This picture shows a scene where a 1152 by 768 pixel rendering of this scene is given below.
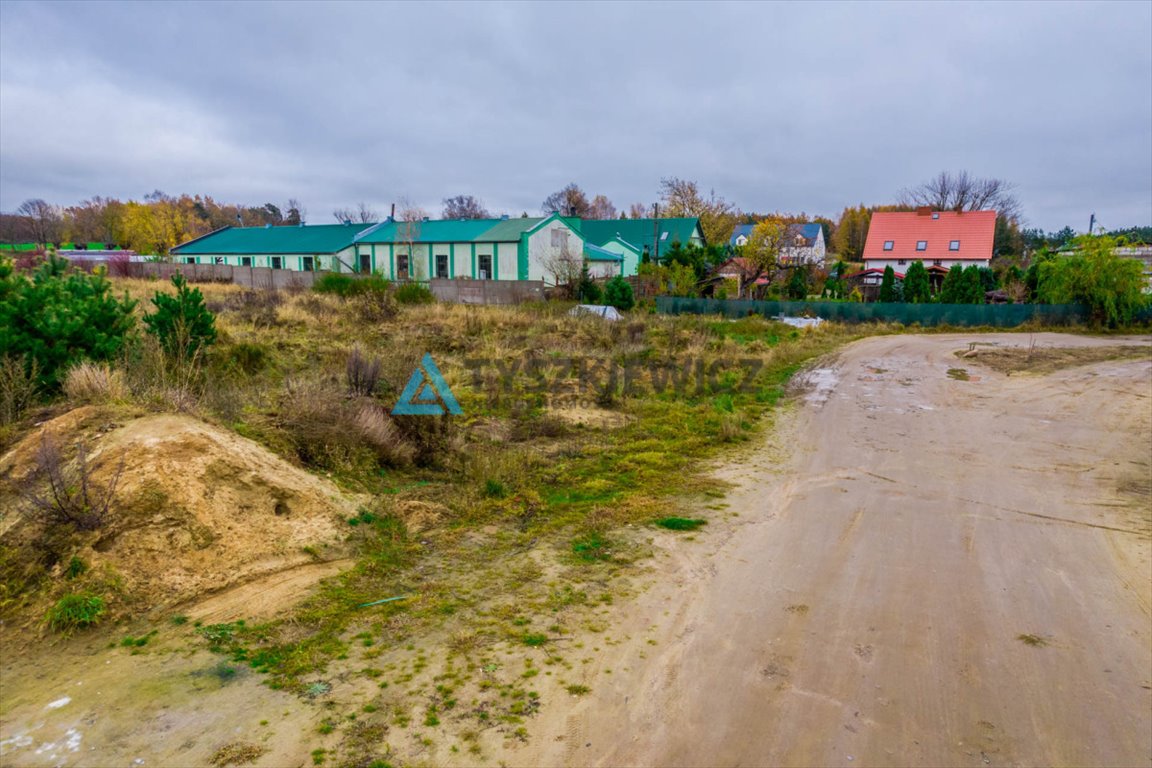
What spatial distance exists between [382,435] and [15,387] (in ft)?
13.8

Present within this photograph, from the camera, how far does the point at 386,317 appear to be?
22.7 metres

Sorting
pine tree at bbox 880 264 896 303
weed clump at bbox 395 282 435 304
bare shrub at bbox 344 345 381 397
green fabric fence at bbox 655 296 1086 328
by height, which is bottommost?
bare shrub at bbox 344 345 381 397

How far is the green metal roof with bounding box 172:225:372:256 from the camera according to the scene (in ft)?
143

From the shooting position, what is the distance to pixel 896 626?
5.15 metres

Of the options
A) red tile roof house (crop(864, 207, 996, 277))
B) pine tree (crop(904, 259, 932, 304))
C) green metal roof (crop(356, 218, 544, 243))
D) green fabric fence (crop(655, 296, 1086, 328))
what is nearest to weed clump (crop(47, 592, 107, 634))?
green fabric fence (crop(655, 296, 1086, 328))

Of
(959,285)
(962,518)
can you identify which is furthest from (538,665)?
(959,285)

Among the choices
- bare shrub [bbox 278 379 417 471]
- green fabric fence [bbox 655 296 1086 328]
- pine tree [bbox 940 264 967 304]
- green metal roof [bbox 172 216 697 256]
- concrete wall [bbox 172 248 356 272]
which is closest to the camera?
bare shrub [bbox 278 379 417 471]

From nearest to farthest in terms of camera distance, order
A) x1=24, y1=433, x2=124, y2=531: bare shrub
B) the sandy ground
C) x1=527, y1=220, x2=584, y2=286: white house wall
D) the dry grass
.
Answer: the sandy ground → x1=24, y1=433, x2=124, y2=531: bare shrub → the dry grass → x1=527, y1=220, x2=584, y2=286: white house wall

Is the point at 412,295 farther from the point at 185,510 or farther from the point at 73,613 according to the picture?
the point at 73,613

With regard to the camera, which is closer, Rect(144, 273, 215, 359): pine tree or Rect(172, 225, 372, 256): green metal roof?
Rect(144, 273, 215, 359): pine tree

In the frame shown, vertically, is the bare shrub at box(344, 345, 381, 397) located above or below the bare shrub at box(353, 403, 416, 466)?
above

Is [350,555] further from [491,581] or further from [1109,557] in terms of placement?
[1109,557]

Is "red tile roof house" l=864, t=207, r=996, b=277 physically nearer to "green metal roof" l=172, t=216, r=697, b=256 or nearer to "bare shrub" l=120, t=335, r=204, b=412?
"green metal roof" l=172, t=216, r=697, b=256

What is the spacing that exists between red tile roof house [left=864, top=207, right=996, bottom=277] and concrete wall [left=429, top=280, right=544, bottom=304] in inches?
1268
